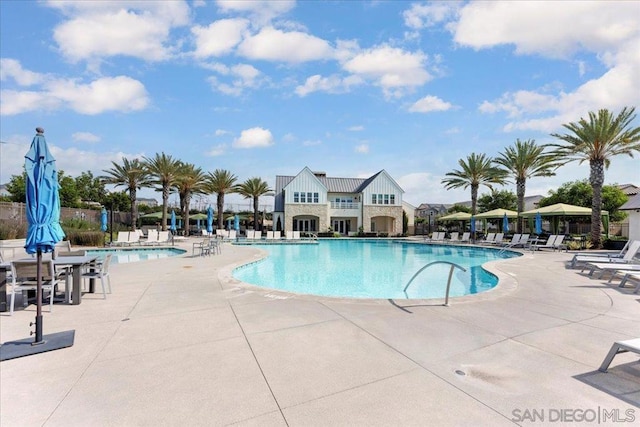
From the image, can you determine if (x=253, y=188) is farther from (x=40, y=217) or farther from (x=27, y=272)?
(x=40, y=217)

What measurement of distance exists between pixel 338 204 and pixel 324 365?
115ft

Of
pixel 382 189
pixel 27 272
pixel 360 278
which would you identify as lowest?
pixel 360 278

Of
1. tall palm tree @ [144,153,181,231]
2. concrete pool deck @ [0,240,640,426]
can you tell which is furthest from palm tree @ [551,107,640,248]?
tall palm tree @ [144,153,181,231]

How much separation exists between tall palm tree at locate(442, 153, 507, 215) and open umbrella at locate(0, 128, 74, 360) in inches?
1261

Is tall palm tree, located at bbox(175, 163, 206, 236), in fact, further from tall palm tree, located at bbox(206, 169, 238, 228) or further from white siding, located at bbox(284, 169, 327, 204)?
white siding, located at bbox(284, 169, 327, 204)

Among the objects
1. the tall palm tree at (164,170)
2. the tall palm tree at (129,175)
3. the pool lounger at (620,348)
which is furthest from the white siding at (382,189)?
the pool lounger at (620,348)

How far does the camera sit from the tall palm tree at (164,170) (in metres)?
30.0

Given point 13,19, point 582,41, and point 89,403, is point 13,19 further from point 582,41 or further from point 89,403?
point 582,41

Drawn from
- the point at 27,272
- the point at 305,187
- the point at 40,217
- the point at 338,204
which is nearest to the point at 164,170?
the point at 305,187

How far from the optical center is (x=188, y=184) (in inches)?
1358

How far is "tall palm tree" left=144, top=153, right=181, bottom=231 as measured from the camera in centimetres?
3002

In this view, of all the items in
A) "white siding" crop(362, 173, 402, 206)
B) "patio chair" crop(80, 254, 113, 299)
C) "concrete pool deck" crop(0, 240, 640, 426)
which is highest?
"white siding" crop(362, 173, 402, 206)

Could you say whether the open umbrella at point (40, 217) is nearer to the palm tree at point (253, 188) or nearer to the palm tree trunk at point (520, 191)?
the palm tree trunk at point (520, 191)

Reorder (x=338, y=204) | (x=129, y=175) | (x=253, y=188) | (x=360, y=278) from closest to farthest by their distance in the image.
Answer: (x=360, y=278) → (x=129, y=175) → (x=253, y=188) → (x=338, y=204)
